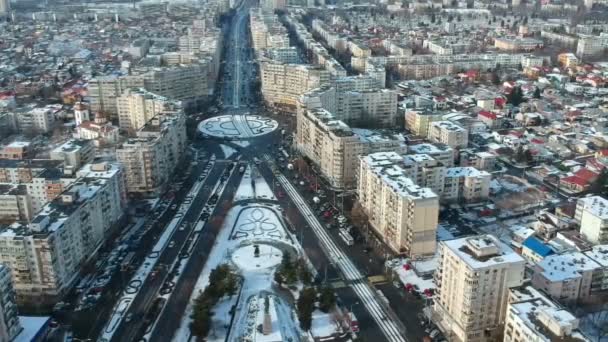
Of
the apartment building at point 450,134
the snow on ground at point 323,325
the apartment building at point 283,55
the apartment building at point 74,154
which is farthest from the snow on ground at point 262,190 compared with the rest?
the apartment building at point 283,55

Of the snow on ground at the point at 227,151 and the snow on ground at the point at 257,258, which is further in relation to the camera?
the snow on ground at the point at 227,151

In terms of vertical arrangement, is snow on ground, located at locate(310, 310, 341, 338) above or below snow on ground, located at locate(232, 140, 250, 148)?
below

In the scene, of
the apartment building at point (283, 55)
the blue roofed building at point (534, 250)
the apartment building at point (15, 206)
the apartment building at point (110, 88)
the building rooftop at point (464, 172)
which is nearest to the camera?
the blue roofed building at point (534, 250)

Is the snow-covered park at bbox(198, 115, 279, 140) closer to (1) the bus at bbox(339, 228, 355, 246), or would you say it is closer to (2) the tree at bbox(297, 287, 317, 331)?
(1) the bus at bbox(339, 228, 355, 246)

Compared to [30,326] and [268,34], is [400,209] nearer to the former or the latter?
[30,326]

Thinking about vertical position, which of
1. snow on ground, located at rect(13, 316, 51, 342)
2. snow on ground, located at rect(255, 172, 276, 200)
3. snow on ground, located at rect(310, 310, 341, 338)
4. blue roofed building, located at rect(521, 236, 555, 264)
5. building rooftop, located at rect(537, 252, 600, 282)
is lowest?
snow on ground, located at rect(310, 310, 341, 338)

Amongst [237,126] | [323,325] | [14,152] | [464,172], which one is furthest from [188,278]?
[237,126]

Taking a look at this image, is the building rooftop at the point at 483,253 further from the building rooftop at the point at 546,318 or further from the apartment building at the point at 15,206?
the apartment building at the point at 15,206

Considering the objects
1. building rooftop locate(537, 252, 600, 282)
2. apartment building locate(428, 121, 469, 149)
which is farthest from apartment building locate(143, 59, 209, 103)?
building rooftop locate(537, 252, 600, 282)
